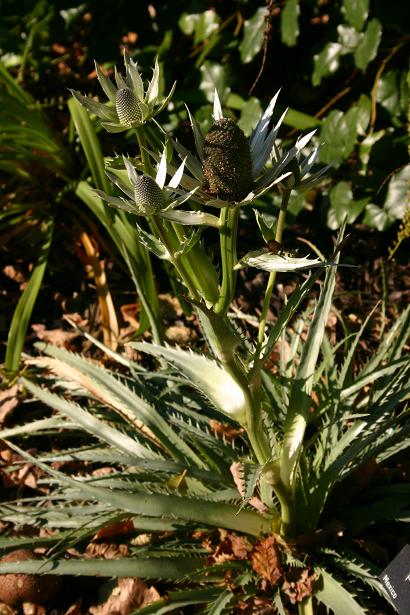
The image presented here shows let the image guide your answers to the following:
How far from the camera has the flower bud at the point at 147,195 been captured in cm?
94

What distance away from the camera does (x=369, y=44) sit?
2209 mm

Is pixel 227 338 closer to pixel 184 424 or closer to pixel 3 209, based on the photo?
pixel 184 424

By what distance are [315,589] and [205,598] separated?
0.29 meters

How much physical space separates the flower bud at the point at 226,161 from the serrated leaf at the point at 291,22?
1430 mm

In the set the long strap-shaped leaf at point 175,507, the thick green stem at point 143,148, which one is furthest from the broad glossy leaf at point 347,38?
the long strap-shaped leaf at point 175,507

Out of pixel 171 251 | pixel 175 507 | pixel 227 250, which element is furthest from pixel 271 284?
pixel 175 507

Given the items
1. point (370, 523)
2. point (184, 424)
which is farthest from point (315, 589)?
point (184, 424)

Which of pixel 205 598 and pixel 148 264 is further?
pixel 148 264

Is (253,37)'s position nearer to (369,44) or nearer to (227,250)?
(369,44)

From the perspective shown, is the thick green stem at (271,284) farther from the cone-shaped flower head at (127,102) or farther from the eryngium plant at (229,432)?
the cone-shaped flower head at (127,102)

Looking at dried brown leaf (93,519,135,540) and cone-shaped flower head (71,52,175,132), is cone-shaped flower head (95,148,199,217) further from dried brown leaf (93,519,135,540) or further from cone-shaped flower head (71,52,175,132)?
dried brown leaf (93,519,135,540)

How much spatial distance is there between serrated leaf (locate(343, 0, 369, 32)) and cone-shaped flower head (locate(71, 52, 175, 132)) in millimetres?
1397

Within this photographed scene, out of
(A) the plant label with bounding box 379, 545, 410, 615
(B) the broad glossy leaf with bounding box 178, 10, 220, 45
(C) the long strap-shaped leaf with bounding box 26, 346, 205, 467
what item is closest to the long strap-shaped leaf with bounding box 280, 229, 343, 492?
(A) the plant label with bounding box 379, 545, 410, 615

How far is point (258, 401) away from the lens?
1.35 metres
